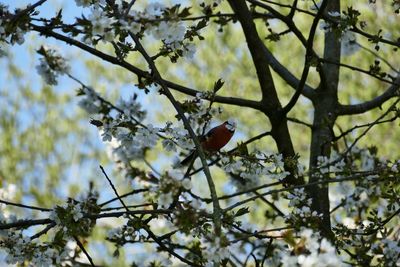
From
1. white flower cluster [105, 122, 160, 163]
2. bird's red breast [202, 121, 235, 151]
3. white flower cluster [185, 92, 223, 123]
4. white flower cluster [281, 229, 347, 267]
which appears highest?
bird's red breast [202, 121, 235, 151]

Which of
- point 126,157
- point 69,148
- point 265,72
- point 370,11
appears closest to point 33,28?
point 265,72

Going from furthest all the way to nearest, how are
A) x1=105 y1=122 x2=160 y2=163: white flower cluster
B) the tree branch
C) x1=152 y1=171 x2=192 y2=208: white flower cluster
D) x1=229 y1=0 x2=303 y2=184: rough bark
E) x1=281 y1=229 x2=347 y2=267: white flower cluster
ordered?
x1=229 y1=0 x2=303 y2=184: rough bark
x1=105 y1=122 x2=160 y2=163: white flower cluster
the tree branch
x1=281 y1=229 x2=347 y2=267: white flower cluster
x1=152 y1=171 x2=192 y2=208: white flower cluster

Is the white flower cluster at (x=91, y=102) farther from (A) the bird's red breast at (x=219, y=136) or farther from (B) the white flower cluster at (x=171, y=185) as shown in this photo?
(B) the white flower cluster at (x=171, y=185)

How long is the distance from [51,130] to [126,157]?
5.63m

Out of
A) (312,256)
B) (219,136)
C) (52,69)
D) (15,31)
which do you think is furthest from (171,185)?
(219,136)

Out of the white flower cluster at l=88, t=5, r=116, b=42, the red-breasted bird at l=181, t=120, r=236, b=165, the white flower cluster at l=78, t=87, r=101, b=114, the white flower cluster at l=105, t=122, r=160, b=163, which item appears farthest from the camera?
the white flower cluster at l=78, t=87, r=101, b=114

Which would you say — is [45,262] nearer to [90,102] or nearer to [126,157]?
[90,102]

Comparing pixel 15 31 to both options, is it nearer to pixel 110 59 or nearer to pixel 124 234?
pixel 110 59

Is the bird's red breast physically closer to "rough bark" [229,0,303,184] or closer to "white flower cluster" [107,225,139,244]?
"rough bark" [229,0,303,184]

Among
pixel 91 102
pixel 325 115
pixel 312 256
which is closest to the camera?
pixel 312 256

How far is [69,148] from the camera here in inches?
453

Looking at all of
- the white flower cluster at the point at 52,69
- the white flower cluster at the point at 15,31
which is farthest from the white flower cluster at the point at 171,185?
the white flower cluster at the point at 52,69

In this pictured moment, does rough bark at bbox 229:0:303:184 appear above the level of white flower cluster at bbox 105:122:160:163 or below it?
above

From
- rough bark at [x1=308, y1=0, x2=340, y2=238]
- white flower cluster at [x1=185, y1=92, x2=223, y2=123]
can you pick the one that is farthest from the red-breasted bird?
white flower cluster at [x1=185, y1=92, x2=223, y2=123]
